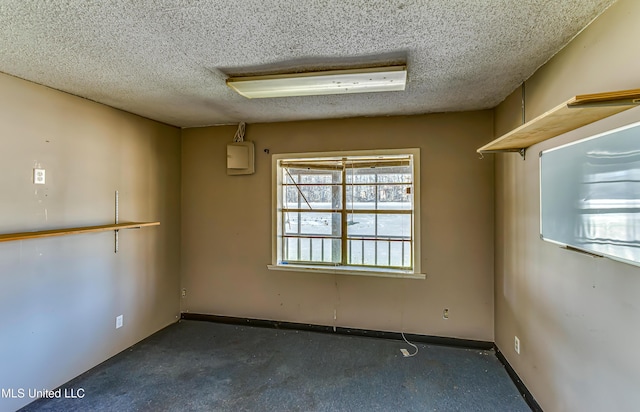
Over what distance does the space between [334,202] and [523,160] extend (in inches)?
72.2

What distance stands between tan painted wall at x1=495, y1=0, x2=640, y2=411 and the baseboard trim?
0.36 metres

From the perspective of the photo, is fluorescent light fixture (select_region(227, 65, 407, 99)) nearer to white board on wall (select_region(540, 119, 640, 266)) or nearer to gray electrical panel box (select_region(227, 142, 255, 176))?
white board on wall (select_region(540, 119, 640, 266))

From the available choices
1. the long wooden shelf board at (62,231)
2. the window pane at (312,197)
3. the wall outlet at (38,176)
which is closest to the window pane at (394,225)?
the window pane at (312,197)

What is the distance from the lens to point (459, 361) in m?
2.67

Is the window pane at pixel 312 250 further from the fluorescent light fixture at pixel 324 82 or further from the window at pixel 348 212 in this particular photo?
the fluorescent light fixture at pixel 324 82

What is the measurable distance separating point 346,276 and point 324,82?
2.05 m

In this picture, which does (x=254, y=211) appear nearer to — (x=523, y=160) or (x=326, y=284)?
(x=326, y=284)

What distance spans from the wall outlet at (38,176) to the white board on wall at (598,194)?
346 cm

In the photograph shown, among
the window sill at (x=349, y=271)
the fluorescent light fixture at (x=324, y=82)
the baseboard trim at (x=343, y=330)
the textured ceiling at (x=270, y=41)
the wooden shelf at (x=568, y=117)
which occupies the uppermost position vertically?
the textured ceiling at (x=270, y=41)

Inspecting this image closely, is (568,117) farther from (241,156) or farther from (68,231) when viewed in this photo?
(68,231)

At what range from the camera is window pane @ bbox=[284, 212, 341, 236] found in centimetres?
337

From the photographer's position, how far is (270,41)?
5.34ft

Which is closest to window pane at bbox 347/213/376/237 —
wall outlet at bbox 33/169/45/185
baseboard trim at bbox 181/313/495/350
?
baseboard trim at bbox 181/313/495/350

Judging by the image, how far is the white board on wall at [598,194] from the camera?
1071mm
